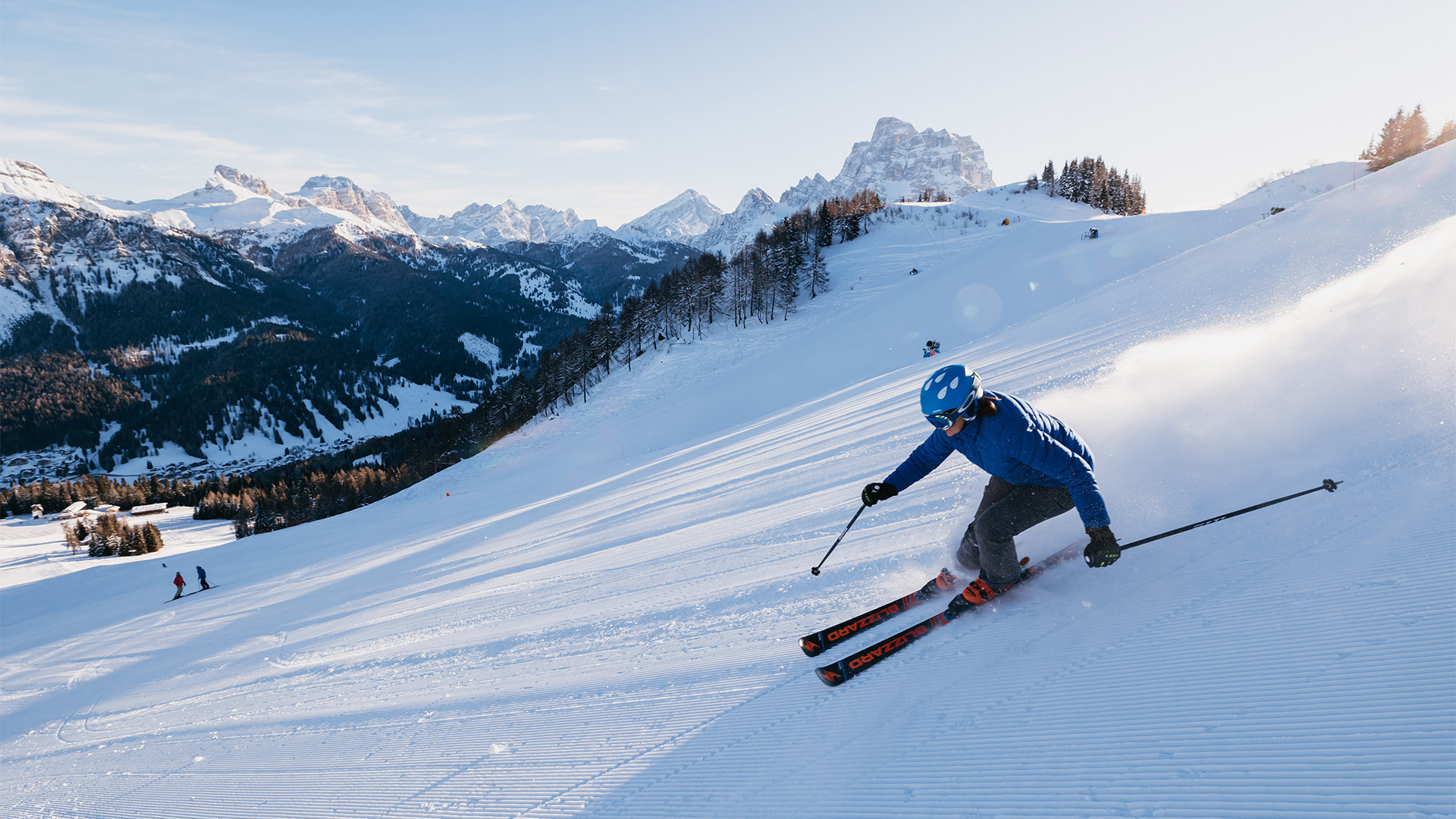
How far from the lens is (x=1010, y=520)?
13.9 feet

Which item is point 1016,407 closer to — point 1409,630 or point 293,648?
point 1409,630

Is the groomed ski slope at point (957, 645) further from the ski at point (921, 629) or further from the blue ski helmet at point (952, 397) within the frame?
the blue ski helmet at point (952, 397)

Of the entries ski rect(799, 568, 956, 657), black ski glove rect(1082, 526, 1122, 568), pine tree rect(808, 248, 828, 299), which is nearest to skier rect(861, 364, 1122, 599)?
black ski glove rect(1082, 526, 1122, 568)

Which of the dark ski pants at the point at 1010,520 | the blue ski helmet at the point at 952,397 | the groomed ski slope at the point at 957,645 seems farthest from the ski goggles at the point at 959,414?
the groomed ski slope at the point at 957,645

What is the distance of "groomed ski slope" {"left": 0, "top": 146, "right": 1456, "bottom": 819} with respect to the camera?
9.04 feet

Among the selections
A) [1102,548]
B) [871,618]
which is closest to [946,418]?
[1102,548]

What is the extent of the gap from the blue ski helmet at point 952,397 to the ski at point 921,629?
141cm

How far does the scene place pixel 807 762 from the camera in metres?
3.43

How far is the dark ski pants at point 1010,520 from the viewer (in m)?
4.22

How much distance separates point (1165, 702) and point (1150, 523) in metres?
2.05

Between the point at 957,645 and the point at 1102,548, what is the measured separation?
1.18 m

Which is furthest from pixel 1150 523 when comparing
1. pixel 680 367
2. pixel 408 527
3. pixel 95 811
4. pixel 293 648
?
pixel 680 367

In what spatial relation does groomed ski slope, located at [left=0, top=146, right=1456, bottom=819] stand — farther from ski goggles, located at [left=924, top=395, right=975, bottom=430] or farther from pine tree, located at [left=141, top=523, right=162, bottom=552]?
pine tree, located at [left=141, top=523, right=162, bottom=552]

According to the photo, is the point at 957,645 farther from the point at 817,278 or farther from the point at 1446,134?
the point at 1446,134
